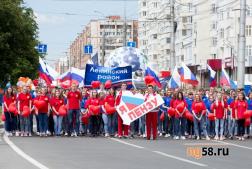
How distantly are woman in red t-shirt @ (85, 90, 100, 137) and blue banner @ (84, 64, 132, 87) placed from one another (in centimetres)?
369

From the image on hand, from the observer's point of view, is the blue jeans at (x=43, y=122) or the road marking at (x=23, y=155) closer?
the road marking at (x=23, y=155)

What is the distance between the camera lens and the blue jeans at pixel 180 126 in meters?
28.0

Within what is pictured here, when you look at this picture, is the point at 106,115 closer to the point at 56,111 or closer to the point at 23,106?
the point at 56,111

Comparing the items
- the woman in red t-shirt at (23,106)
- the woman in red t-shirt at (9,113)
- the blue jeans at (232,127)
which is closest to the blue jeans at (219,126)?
the blue jeans at (232,127)

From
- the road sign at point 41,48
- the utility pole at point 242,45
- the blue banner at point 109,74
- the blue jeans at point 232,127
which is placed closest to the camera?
the blue jeans at point 232,127

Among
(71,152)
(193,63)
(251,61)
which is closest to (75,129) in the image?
(71,152)

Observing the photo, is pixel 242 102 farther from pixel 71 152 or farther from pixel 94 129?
pixel 71 152

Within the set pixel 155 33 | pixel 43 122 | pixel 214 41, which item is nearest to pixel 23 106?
pixel 43 122

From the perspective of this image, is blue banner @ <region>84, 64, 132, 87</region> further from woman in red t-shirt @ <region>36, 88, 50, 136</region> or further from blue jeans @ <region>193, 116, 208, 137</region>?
blue jeans @ <region>193, 116, 208, 137</region>

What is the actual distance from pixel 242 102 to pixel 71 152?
929 centimetres

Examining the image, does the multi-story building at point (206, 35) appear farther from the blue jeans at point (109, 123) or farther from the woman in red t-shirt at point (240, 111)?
the blue jeans at point (109, 123)

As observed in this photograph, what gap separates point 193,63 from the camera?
341ft
